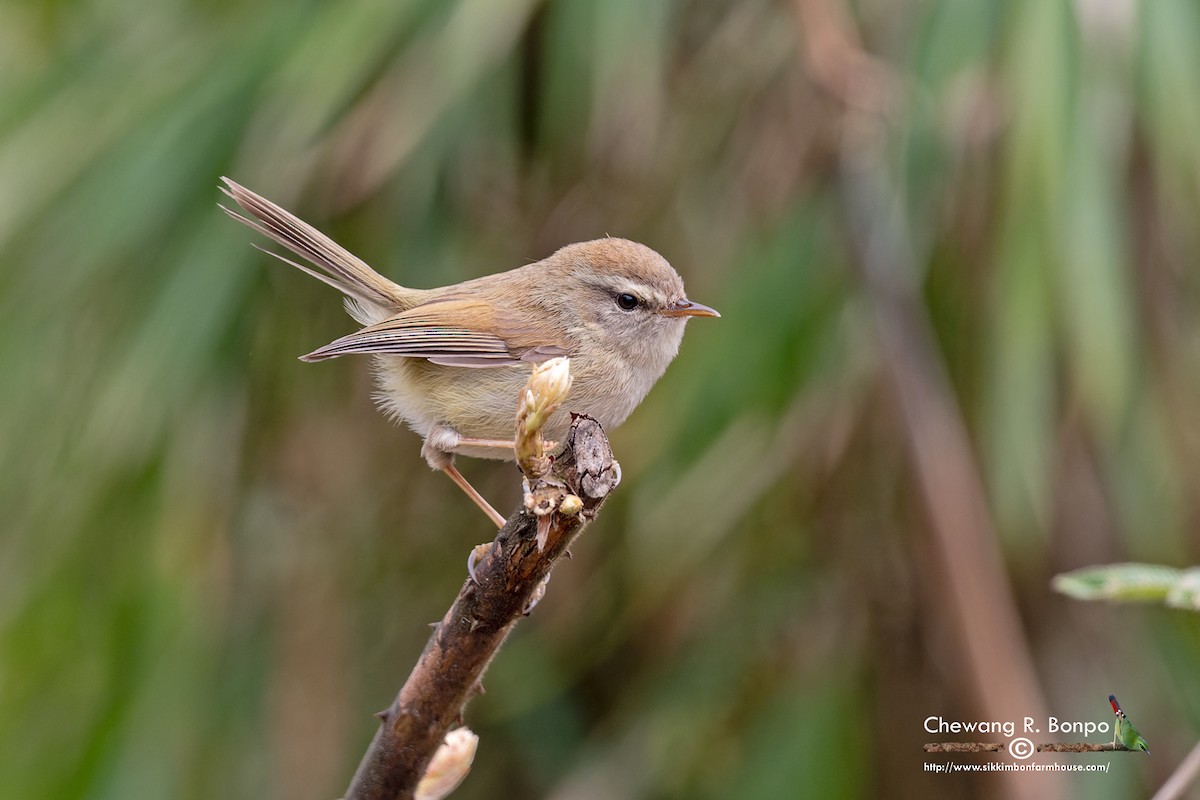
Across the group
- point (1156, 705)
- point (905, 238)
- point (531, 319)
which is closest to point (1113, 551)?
point (1156, 705)

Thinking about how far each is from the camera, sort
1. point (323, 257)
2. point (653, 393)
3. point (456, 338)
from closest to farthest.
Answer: point (456, 338) → point (323, 257) → point (653, 393)

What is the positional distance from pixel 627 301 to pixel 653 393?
756 mm

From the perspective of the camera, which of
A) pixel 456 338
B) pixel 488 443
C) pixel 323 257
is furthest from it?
pixel 323 257

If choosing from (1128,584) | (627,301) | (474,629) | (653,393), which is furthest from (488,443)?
(1128,584)

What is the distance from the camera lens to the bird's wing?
2.59 metres

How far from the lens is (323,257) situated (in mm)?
2762

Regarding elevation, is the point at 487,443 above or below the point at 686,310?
below

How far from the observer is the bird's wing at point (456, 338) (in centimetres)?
259

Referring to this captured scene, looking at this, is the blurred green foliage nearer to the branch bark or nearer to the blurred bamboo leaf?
the blurred bamboo leaf

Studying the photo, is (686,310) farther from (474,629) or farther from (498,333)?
(474,629)

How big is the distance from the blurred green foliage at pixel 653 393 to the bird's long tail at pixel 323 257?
41 cm

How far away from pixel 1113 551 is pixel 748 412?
48.0 inches

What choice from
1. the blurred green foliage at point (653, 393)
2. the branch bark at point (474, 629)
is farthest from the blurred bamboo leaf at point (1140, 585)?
the blurred green foliage at point (653, 393)

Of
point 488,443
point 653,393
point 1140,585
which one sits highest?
point 653,393
